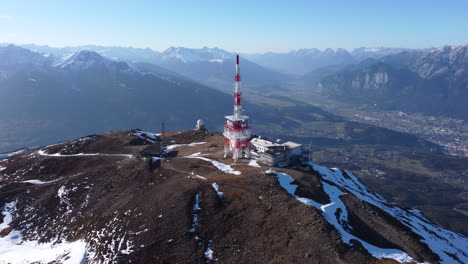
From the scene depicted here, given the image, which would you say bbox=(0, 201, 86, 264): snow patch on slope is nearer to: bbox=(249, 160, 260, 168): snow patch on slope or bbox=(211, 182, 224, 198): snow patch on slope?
bbox=(211, 182, 224, 198): snow patch on slope

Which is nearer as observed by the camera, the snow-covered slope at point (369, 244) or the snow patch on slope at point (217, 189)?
the snow-covered slope at point (369, 244)

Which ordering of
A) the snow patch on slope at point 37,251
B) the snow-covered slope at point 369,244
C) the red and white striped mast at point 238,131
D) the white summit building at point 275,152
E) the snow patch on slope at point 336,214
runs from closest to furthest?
the snow patch on slope at point 336,214, the snow-covered slope at point 369,244, the snow patch on slope at point 37,251, the white summit building at point 275,152, the red and white striped mast at point 238,131

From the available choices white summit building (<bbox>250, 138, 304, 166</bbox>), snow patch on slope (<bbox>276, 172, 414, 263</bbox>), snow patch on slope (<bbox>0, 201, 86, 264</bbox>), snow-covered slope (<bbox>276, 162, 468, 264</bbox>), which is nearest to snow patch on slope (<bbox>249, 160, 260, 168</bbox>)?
white summit building (<bbox>250, 138, 304, 166</bbox>)

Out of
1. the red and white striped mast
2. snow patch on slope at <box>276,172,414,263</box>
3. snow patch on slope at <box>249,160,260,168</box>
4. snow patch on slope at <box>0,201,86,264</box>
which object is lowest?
snow patch on slope at <box>0,201,86,264</box>

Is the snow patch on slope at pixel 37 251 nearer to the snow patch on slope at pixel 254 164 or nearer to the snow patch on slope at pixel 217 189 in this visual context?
the snow patch on slope at pixel 217 189

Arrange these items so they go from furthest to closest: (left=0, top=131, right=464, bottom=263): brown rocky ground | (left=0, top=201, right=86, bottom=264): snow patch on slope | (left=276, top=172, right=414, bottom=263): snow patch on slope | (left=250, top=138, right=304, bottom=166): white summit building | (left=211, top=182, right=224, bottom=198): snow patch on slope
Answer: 1. (left=250, top=138, right=304, bottom=166): white summit building
2. (left=211, top=182, right=224, bottom=198): snow patch on slope
3. (left=0, top=201, right=86, bottom=264): snow patch on slope
4. (left=0, top=131, right=464, bottom=263): brown rocky ground
5. (left=276, top=172, right=414, bottom=263): snow patch on slope

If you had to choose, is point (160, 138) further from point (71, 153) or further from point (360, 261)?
point (360, 261)

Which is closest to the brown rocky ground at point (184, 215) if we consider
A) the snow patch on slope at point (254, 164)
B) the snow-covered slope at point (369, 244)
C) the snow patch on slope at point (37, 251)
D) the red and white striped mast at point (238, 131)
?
the snow-covered slope at point (369, 244)

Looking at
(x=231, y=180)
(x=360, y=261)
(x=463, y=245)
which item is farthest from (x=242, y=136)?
(x=463, y=245)

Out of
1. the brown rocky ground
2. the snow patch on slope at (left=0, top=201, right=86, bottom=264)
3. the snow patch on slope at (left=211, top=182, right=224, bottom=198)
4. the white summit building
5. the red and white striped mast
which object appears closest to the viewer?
the brown rocky ground
